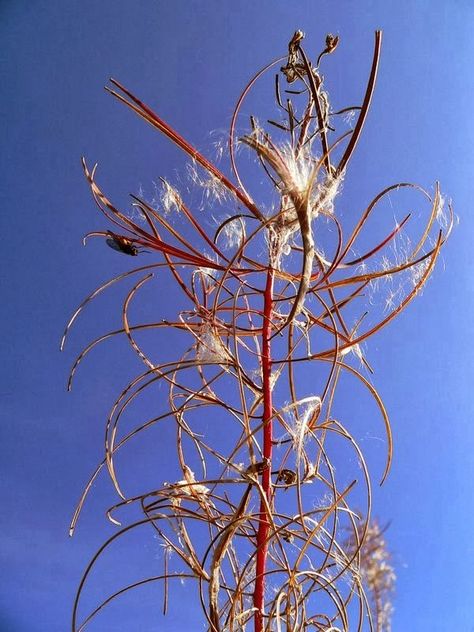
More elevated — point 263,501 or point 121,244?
point 121,244

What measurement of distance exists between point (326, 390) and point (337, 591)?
17 cm

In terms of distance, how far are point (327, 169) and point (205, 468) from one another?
33 centimetres

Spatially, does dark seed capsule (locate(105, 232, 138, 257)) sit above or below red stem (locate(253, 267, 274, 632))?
above

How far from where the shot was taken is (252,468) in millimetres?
399

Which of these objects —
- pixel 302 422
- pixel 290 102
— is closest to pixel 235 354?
pixel 302 422

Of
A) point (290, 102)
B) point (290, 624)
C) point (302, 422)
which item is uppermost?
point (290, 102)

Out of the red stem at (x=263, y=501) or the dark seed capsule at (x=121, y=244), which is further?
the dark seed capsule at (x=121, y=244)

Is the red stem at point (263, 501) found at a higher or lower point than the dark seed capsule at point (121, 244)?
lower

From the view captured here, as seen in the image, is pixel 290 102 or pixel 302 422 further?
pixel 290 102

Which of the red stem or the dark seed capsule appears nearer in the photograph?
the red stem

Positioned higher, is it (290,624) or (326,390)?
(326,390)

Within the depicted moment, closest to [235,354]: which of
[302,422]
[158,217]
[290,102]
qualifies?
[302,422]

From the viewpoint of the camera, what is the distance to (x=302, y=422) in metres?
0.41

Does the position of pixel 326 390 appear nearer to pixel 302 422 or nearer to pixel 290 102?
pixel 302 422
